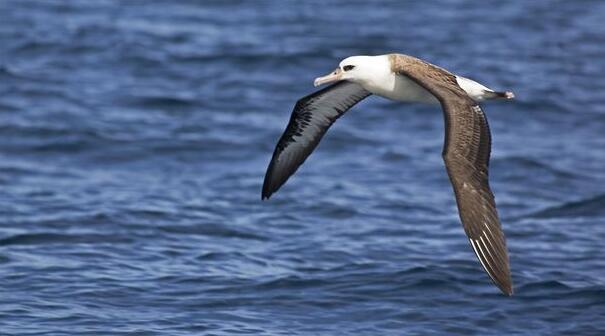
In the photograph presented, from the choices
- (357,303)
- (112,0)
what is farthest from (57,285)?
(112,0)

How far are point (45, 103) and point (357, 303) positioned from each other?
25.6 ft

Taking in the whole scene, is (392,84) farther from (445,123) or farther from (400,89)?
(445,123)

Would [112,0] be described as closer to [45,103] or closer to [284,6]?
[284,6]

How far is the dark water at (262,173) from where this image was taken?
11.5 meters

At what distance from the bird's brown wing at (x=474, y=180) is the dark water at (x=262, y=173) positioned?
1656mm

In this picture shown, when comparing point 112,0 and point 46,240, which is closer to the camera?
point 46,240

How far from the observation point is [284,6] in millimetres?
24141

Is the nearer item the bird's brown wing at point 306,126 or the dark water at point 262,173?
the dark water at point 262,173

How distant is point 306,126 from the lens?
1216cm

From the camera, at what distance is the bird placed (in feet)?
31.8

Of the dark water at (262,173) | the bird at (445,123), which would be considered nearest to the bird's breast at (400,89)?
the bird at (445,123)

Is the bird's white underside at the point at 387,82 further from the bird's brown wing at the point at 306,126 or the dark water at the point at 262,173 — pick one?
the dark water at the point at 262,173

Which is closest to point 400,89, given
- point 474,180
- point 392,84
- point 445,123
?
point 392,84

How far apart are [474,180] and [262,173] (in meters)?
6.04
